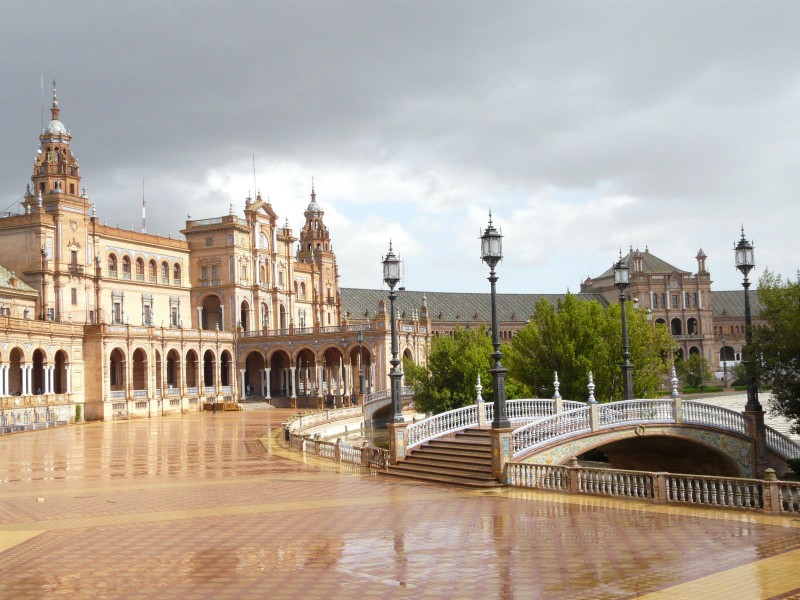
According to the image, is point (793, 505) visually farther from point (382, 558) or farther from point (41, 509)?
point (41, 509)

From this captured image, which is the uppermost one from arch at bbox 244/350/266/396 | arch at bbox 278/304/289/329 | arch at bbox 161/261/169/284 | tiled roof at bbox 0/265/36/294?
arch at bbox 161/261/169/284

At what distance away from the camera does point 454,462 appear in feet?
83.5

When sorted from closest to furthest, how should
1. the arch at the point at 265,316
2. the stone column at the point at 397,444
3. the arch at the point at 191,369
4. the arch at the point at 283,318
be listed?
the stone column at the point at 397,444, the arch at the point at 191,369, the arch at the point at 265,316, the arch at the point at 283,318

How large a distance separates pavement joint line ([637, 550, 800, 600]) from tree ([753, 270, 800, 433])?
17.6 meters

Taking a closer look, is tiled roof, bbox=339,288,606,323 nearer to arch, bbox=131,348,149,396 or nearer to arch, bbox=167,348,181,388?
arch, bbox=167,348,181,388

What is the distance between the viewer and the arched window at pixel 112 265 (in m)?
78.2

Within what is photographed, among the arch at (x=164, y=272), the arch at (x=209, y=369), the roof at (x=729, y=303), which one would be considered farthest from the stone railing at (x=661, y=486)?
the roof at (x=729, y=303)

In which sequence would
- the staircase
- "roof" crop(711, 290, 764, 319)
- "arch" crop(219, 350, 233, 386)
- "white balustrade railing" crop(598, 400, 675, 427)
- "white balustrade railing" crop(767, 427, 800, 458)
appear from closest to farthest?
1. the staircase
2. "white balustrade railing" crop(598, 400, 675, 427)
3. "white balustrade railing" crop(767, 427, 800, 458)
4. "arch" crop(219, 350, 233, 386)
5. "roof" crop(711, 290, 764, 319)

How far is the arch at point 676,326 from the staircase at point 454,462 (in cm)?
10089

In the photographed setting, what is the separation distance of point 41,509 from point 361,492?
747cm

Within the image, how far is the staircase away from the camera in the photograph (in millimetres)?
23719

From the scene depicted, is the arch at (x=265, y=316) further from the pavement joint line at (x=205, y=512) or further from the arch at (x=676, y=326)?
the pavement joint line at (x=205, y=512)

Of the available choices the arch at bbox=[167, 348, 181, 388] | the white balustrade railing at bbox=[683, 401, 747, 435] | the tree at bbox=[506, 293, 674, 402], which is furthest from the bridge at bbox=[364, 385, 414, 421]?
the white balustrade railing at bbox=[683, 401, 747, 435]

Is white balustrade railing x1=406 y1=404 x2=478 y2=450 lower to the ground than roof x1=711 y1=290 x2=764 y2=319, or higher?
lower
